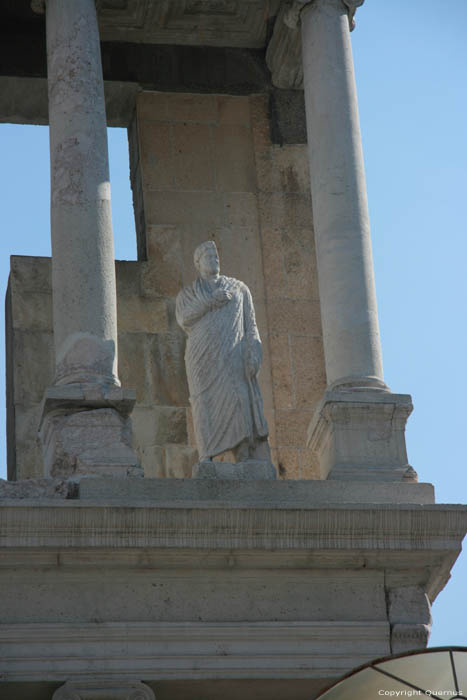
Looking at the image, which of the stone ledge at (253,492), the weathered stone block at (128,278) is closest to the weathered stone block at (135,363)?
the weathered stone block at (128,278)

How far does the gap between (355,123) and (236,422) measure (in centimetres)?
338

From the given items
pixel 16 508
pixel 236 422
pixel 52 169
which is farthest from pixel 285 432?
pixel 16 508

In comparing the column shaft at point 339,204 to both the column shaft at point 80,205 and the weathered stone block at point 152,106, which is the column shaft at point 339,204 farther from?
the weathered stone block at point 152,106

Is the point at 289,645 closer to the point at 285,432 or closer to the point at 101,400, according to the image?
the point at 101,400

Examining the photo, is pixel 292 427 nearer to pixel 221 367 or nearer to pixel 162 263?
pixel 162 263

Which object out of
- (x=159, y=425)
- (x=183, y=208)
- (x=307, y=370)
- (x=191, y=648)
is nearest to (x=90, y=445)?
(x=191, y=648)

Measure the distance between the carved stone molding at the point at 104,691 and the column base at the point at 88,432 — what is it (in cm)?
169

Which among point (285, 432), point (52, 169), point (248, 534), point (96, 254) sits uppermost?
point (52, 169)

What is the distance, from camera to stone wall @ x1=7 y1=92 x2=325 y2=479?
14.0m

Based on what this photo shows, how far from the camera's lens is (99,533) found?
10.1m

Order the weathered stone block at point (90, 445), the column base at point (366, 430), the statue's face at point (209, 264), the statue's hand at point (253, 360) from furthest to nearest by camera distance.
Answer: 1. the statue's face at point (209, 264)
2. the statue's hand at point (253, 360)
3. the column base at point (366, 430)
4. the weathered stone block at point (90, 445)

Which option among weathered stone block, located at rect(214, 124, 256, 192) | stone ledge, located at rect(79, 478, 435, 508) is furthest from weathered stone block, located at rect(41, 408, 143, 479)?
weathered stone block, located at rect(214, 124, 256, 192)

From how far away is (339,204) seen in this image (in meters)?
12.5

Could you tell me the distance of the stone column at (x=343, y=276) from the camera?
11453mm
